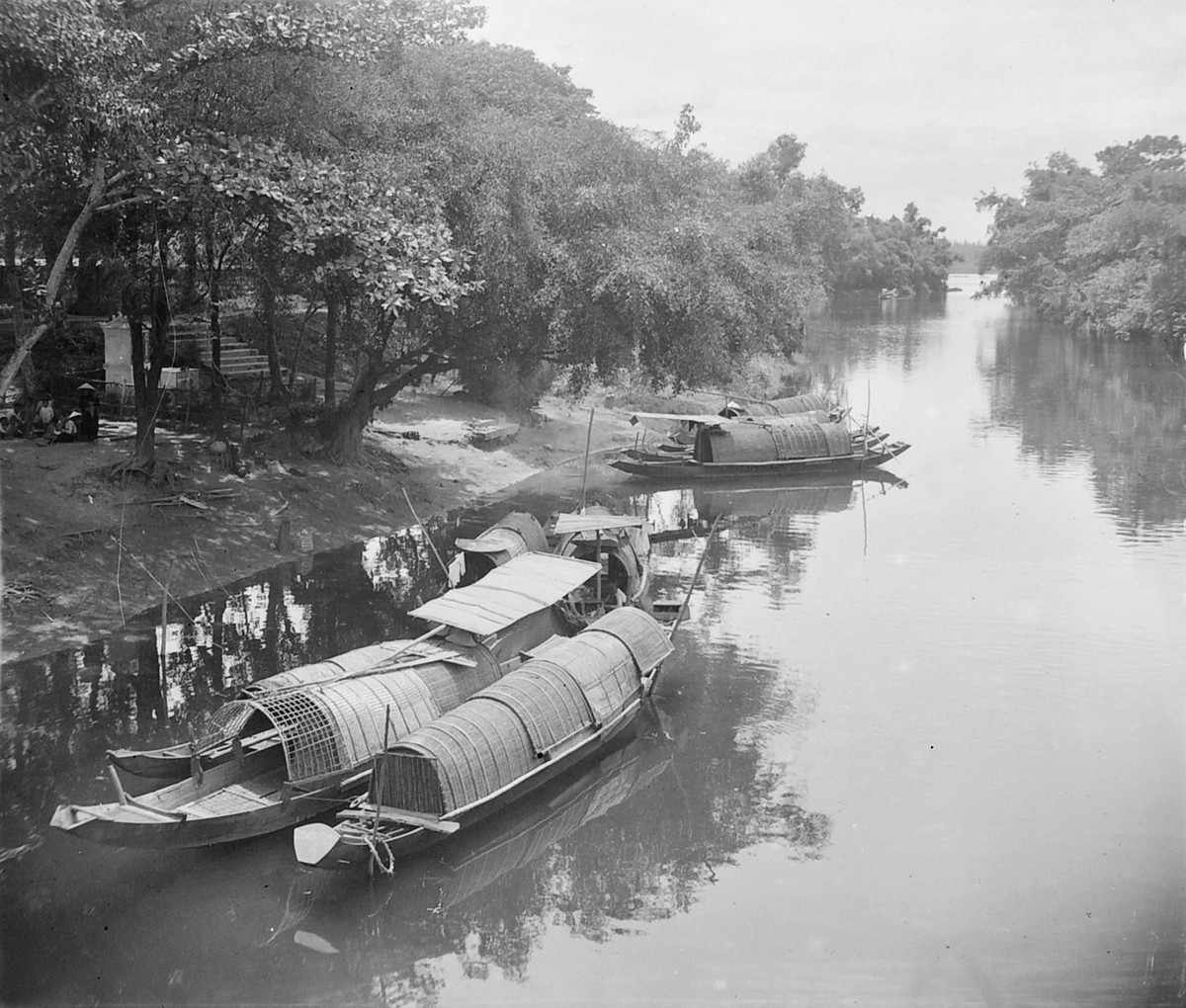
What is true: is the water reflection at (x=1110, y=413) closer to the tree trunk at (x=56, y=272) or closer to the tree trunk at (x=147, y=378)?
the tree trunk at (x=147, y=378)

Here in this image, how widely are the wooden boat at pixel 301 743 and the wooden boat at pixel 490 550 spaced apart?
3.33m

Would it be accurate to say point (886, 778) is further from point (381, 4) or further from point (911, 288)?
point (911, 288)

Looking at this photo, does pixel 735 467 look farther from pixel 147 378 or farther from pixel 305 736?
pixel 305 736

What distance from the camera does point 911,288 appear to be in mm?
91375

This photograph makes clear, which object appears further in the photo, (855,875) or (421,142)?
(421,142)

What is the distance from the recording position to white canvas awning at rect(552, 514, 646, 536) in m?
18.2

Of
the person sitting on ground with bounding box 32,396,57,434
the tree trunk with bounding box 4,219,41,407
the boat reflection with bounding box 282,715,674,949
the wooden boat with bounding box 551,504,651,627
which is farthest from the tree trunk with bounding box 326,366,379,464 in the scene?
the boat reflection with bounding box 282,715,674,949

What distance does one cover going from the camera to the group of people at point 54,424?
70.8 feet

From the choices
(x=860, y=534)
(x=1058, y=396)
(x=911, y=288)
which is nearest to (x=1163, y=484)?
(x=860, y=534)

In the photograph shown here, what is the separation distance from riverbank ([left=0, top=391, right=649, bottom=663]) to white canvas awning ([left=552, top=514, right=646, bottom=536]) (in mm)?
5313

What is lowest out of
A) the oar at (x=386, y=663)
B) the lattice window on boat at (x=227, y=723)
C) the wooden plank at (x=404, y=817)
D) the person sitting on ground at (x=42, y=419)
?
the wooden plank at (x=404, y=817)

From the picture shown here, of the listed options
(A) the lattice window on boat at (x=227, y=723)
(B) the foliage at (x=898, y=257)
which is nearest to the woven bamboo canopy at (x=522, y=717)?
(A) the lattice window on boat at (x=227, y=723)

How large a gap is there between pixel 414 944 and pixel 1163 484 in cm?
2285

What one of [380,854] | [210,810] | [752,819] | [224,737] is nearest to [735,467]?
[752,819]
